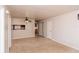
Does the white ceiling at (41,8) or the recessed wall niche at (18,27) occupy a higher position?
the white ceiling at (41,8)

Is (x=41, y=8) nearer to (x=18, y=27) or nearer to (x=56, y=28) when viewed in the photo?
(x=56, y=28)

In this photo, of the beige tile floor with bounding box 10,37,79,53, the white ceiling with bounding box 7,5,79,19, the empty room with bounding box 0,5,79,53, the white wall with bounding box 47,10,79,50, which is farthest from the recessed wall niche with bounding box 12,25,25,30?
the white ceiling with bounding box 7,5,79,19

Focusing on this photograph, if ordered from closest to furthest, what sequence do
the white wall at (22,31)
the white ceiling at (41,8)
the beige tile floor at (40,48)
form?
1. the white ceiling at (41,8)
2. the beige tile floor at (40,48)
3. the white wall at (22,31)

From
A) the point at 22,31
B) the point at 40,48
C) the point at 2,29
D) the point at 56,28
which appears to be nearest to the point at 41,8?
the point at 2,29

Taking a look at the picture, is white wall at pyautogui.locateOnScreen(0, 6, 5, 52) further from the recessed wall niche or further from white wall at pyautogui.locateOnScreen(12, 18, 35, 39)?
the recessed wall niche

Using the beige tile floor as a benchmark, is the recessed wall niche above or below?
above

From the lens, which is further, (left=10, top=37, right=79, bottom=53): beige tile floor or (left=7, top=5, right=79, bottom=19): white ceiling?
(left=10, top=37, right=79, bottom=53): beige tile floor

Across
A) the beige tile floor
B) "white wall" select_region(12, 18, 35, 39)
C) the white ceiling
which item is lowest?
the beige tile floor

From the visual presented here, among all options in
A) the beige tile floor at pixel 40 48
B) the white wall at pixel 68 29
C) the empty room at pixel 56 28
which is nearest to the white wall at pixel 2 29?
the empty room at pixel 56 28

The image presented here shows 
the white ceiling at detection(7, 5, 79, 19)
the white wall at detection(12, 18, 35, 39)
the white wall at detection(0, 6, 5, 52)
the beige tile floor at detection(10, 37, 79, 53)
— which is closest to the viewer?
the white wall at detection(0, 6, 5, 52)

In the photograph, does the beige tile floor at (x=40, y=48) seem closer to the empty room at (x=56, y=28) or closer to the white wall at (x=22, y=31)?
the empty room at (x=56, y=28)

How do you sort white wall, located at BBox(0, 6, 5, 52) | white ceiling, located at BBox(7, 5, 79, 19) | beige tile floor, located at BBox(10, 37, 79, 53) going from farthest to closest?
beige tile floor, located at BBox(10, 37, 79, 53) → white ceiling, located at BBox(7, 5, 79, 19) → white wall, located at BBox(0, 6, 5, 52)
